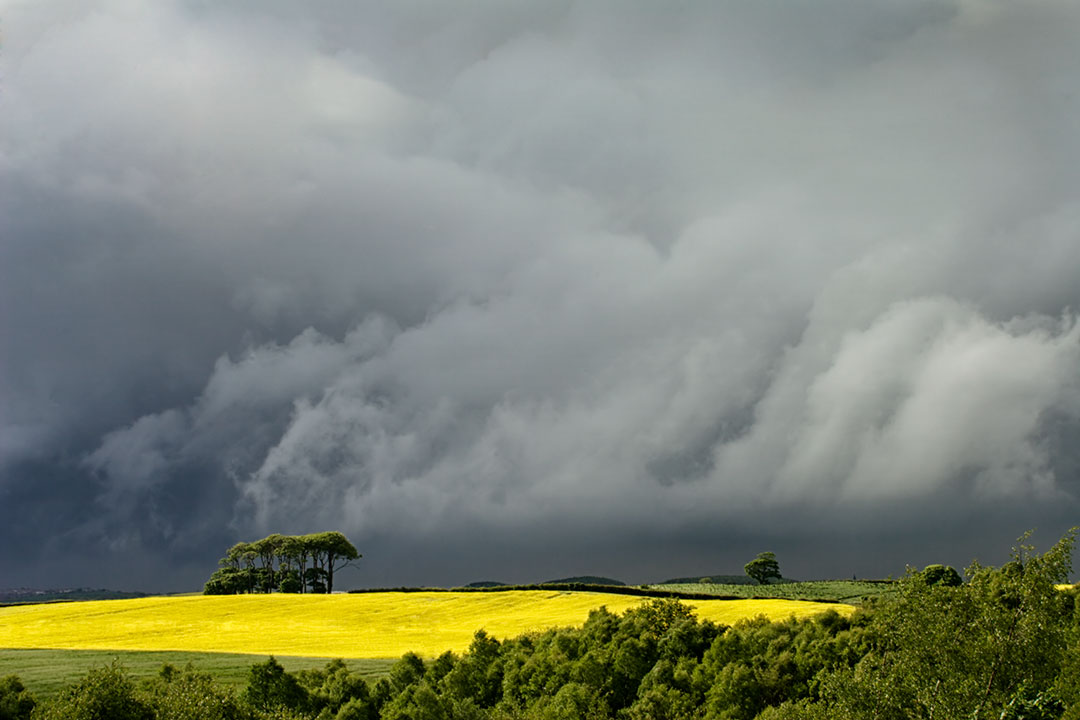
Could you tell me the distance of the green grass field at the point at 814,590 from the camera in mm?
124312

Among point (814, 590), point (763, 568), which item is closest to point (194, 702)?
point (814, 590)

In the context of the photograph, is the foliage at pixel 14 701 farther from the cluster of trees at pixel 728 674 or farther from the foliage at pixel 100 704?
the foliage at pixel 100 704

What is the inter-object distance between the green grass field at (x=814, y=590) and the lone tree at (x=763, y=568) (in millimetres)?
40657

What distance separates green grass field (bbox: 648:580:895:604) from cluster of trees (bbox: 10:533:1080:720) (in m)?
41.8

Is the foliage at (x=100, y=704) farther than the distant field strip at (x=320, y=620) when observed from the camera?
No

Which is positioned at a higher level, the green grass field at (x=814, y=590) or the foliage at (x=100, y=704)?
the foliage at (x=100, y=704)

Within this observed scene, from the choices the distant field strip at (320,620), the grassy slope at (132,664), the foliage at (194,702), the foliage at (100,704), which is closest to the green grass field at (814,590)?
the distant field strip at (320,620)

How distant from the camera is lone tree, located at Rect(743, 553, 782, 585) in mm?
190125

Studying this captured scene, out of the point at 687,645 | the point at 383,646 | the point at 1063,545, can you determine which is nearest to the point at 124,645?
the point at 383,646

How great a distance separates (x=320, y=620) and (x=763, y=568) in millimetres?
119077

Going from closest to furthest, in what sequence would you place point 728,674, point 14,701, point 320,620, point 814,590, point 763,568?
point 14,701, point 728,674, point 320,620, point 814,590, point 763,568

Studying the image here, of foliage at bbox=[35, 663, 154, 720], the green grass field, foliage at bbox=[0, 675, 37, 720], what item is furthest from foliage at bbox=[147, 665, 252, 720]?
the green grass field

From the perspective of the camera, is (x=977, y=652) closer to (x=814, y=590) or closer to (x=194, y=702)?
(x=194, y=702)

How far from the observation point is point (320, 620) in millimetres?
109188
